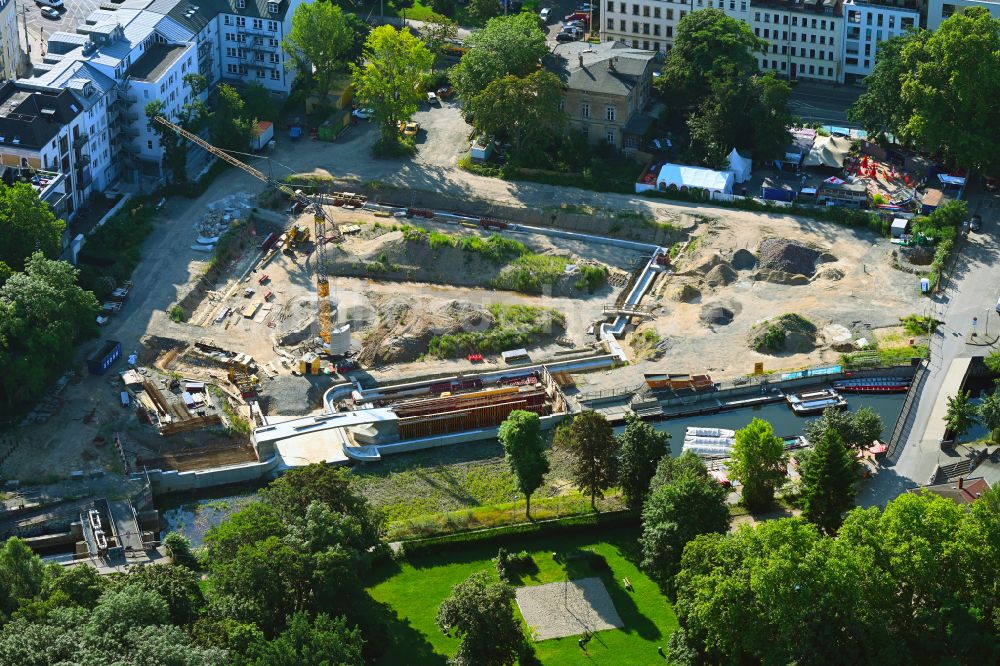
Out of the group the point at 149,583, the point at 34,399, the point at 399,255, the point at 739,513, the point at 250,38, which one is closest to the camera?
the point at 149,583

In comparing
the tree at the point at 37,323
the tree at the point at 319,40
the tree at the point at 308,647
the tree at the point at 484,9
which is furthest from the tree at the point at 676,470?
the tree at the point at 484,9

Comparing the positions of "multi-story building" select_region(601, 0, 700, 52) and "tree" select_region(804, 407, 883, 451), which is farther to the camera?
"multi-story building" select_region(601, 0, 700, 52)

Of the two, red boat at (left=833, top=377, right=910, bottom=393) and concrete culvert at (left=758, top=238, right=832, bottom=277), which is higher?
concrete culvert at (left=758, top=238, right=832, bottom=277)

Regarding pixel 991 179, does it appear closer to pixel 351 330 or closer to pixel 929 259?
pixel 929 259

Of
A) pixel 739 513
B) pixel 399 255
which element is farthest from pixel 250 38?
pixel 739 513

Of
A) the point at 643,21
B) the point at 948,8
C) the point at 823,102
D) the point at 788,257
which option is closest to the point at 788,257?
the point at 788,257

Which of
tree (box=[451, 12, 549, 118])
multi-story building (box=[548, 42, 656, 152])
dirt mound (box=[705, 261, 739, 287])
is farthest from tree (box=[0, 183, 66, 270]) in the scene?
dirt mound (box=[705, 261, 739, 287])

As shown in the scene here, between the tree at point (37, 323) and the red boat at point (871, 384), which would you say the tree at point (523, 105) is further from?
the tree at point (37, 323)

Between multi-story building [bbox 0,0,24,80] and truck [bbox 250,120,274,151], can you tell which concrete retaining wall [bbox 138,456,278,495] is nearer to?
truck [bbox 250,120,274,151]
